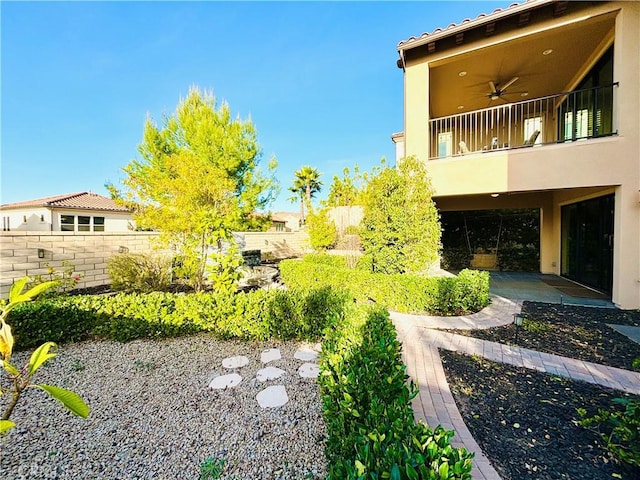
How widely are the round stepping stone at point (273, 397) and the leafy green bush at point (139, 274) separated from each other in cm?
573

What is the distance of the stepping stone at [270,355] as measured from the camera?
403 centimetres

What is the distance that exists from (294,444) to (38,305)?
4.78 metres

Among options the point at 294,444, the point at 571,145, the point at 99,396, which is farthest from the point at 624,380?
the point at 99,396

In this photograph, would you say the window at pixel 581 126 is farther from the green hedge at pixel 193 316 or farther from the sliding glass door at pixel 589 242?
the green hedge at pixel 193 316

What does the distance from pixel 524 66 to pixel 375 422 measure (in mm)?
10564

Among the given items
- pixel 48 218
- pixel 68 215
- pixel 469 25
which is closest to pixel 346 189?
pixel 469 25

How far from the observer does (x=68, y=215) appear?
62.5 ft

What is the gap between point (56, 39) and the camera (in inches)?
238

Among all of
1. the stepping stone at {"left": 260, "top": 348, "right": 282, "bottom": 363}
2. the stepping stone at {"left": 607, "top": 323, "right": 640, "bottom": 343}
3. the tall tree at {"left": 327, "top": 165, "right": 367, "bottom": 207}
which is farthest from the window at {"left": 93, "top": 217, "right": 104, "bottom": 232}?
the stepping stone at {"left": 607, "top": 323, "right": 640, "bottom": 343}

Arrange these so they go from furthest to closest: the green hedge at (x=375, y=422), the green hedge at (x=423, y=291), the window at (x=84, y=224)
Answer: the window at (x=84, y=224), the green hedge at (x=423, y=291), the green hedge at (x=375, y=422)

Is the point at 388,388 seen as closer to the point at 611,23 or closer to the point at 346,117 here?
the point at 611,23

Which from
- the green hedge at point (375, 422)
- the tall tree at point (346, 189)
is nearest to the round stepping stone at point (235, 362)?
the green hedge at point (375, 422)

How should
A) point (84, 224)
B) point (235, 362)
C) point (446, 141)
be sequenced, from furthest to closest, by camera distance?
1. point (84, 224)
2. point (446, 141)
3. point (235, 362)

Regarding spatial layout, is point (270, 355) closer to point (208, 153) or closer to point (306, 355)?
point (306, 355)
